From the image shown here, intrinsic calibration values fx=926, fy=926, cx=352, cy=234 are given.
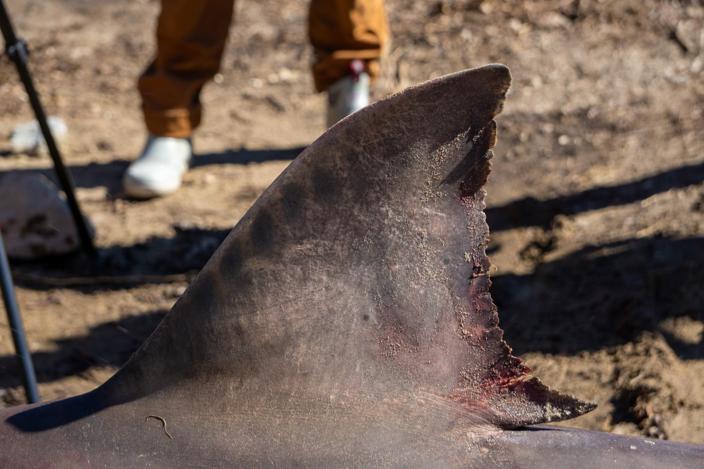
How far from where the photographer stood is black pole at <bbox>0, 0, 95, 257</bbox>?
106 inches

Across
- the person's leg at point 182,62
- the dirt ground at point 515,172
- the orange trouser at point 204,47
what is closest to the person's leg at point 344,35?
the orange trouser at point 204,47

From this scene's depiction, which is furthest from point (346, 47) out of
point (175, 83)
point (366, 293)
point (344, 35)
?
point (366, 293)

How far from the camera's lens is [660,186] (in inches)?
127

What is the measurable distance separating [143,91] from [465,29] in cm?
182

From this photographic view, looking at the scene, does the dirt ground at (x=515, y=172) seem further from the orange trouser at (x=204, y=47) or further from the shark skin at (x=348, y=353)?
the shark skin at (x=348, y=353)

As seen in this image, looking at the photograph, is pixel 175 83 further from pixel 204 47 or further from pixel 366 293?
pixel 366 293

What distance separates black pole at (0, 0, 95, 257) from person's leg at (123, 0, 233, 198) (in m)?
0.45

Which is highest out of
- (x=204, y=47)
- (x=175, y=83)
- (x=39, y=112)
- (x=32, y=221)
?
(x=204, y=47)

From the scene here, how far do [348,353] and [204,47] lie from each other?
2198 mm

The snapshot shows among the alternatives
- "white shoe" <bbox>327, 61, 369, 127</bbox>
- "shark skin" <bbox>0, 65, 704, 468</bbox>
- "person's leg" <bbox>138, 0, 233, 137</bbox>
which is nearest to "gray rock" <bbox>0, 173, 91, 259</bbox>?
"person's leg" <bbox>138, 0, 233, 137</bbox>

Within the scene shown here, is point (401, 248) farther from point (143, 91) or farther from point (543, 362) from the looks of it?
→ point (143, 91)

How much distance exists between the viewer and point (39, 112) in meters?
2.81

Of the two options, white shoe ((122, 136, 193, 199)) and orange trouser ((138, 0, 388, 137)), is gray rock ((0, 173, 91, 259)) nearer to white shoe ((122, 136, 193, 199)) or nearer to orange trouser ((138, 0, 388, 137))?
white shoe ((122, 136, 193, 199))

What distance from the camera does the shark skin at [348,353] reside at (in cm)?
140
